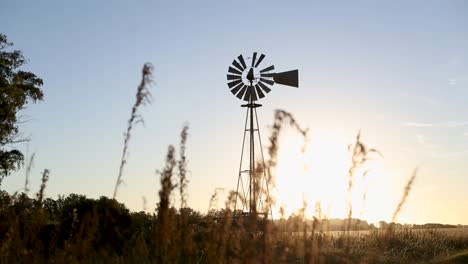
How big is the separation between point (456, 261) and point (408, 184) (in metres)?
11.5

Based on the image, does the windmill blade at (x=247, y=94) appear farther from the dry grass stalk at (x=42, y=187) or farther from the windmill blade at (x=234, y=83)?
the dry grass stalk at (x=42, y=187)

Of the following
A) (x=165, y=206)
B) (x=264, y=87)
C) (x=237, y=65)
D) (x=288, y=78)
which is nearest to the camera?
(x=165, y=206)

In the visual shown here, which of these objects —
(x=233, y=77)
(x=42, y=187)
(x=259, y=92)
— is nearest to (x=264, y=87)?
(x=259, y=92)

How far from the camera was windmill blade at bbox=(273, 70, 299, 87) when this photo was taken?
764 inches

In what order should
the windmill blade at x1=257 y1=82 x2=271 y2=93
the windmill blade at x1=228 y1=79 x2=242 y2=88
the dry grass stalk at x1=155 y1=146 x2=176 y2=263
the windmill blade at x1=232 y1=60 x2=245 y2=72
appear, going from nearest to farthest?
the dry grass stalk at x1=155 y1=146 x2=176 y2=263, the windmill blade at x1=257 y1=82 x2=271 y2=93, the windmill blade at x1=228 y1=79 x2=242 y2=88, the windmill blade at x1=232 y1=60 x2=245 y2=72

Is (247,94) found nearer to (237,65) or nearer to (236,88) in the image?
(236,88)

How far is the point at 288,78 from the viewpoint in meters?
19.5

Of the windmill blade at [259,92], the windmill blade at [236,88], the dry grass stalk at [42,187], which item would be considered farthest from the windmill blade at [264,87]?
the dry grass stalk at [42,187]

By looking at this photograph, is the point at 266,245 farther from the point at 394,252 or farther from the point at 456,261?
the point at 394,252

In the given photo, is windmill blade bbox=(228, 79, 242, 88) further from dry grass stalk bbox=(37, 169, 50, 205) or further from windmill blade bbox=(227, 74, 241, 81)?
dry grass stalk bbox=(37, 169, 50, 205)

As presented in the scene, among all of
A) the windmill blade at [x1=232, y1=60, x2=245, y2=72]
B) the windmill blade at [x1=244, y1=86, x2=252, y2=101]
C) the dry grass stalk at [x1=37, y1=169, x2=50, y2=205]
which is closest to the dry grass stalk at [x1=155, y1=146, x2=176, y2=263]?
the dry grass stalk at [x1=37, y1=169, x2=50, y2=205]

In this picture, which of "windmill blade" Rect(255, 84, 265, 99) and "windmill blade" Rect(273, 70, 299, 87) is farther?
"windmill blade" Rect(273, 70, 299, 87)

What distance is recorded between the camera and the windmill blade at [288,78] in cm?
1941

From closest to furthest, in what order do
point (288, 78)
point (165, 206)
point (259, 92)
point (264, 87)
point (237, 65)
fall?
point (165, 206), point (259, 92), point (264, 87), point (288, 78), point (237, 65)
